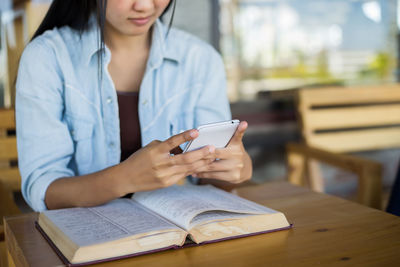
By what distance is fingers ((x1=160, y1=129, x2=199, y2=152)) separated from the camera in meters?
0.86

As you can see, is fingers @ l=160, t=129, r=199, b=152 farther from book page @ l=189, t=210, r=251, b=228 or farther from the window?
the window

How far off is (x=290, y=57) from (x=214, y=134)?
3.44m

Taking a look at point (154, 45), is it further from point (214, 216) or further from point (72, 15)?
point (214, 216)

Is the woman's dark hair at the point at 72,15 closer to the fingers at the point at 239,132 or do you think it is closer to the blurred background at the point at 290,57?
the fingers at the point at 239,132

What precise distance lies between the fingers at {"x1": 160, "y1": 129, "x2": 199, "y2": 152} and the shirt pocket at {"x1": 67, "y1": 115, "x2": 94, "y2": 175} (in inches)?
17.3

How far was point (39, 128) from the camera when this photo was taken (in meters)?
1.17

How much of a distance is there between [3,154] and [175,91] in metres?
0.67

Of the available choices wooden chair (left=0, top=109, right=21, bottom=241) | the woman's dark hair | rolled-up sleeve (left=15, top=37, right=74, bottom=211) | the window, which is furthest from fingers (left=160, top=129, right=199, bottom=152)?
the window

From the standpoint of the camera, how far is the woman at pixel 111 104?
3.25 feet

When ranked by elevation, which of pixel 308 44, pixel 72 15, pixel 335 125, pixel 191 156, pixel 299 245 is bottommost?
pixel 335 125

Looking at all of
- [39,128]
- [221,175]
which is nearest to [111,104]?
[39,128]

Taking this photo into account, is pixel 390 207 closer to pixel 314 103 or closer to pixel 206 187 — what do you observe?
pixel 206 187

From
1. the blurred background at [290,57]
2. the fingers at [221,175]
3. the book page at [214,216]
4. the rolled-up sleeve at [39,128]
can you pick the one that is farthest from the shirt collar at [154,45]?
the blurred background at [290,57]

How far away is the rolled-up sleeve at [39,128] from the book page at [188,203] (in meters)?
0.26
